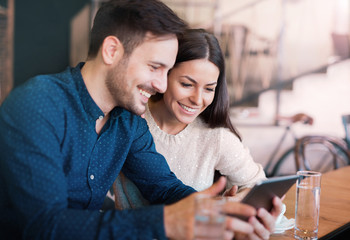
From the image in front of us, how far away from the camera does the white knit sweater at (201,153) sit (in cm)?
184

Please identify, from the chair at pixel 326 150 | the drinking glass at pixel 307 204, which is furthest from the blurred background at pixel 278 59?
the drinking glass at pixel 307 204

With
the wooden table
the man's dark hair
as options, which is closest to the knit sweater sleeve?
the wooden table

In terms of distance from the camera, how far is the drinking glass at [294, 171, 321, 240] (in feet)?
4.14

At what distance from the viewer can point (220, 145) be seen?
1.85 m

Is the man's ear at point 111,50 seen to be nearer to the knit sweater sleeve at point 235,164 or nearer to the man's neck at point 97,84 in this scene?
the man's neck at point 97,84

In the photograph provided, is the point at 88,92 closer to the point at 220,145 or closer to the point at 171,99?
the point at 171,99

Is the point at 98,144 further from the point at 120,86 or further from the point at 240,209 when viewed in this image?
the point at 240,209

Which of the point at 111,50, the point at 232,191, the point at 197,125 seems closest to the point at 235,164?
the point at 197,125

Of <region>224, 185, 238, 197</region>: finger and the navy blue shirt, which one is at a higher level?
the navy blue shirt

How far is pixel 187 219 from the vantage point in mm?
944

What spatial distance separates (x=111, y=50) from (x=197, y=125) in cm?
74

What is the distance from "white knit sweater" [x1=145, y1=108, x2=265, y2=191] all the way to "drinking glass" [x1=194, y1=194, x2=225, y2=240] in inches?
37.7

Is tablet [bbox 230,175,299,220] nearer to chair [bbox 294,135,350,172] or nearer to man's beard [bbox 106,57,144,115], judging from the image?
man's beard [bbox 106,57,144,115]

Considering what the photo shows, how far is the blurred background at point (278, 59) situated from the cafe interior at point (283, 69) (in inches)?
0.4
